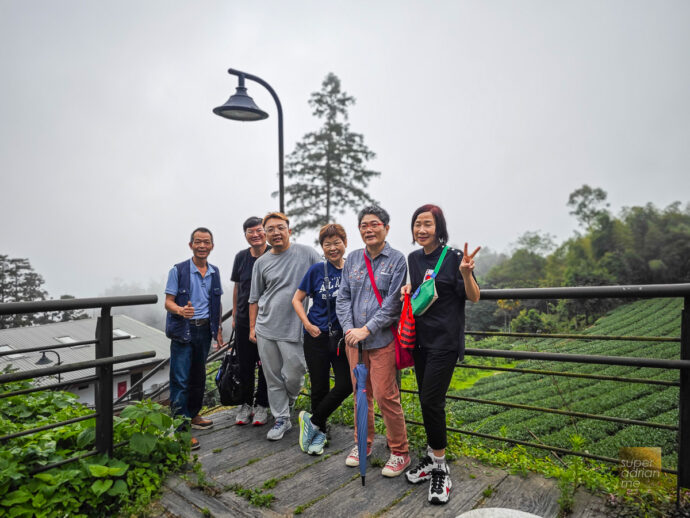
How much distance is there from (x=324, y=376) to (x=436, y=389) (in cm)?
105

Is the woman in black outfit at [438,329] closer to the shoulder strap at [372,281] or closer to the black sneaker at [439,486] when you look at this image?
the black sneaker at [439,486]

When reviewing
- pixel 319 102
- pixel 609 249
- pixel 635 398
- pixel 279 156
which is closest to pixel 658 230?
pixel 609 249

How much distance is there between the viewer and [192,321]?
3.62 meters

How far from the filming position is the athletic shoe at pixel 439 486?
250 centimetres

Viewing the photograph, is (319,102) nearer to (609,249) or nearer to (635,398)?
(635,398)

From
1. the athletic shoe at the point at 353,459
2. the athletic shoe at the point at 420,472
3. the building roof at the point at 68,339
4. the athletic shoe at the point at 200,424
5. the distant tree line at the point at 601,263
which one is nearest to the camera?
the athletic shoe at the point at 420,472

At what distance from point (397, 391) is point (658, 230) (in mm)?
62942

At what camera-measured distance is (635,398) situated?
75.8ft

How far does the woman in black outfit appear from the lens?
2.60 metres

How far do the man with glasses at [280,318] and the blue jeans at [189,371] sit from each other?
1.63ft

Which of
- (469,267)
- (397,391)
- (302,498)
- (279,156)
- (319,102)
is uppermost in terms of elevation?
(319,102)
